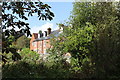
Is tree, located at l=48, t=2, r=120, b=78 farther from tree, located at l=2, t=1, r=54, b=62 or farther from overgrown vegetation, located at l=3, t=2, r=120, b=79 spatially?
tree, located at l=2, t=1, r=54, b=62

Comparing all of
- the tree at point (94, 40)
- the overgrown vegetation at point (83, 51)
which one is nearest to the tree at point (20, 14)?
the overgrown vegetation at point (83, 51)

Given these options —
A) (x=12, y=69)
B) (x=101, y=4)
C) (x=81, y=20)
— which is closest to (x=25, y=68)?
(x=12, y=69)

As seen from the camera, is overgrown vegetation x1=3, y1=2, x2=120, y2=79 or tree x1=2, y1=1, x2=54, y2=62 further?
overgrown vegetation x1=3, y1=2, x2=120, y2=79

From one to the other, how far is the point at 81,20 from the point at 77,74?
2.83 meters

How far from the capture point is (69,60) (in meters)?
5.73

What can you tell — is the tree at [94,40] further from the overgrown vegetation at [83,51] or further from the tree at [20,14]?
the tree at [20,14]

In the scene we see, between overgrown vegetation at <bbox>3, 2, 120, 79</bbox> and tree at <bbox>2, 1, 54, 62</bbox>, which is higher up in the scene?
tree at <bbox>2, 1, 54, 62</bbox>

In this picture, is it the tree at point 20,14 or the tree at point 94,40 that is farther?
the tree at point 94,40

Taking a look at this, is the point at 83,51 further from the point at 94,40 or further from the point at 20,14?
the point at 20,14

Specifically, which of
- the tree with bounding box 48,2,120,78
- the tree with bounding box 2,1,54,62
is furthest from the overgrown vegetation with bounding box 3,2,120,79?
the tree with bounding box 2,1,54,62

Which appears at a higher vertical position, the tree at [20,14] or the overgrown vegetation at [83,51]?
the tree at [20,14]

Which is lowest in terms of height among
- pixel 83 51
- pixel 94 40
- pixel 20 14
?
pixel 83 51

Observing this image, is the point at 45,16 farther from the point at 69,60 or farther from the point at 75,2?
the point at 75,2

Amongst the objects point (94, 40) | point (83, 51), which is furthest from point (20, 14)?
point (83, 51)
